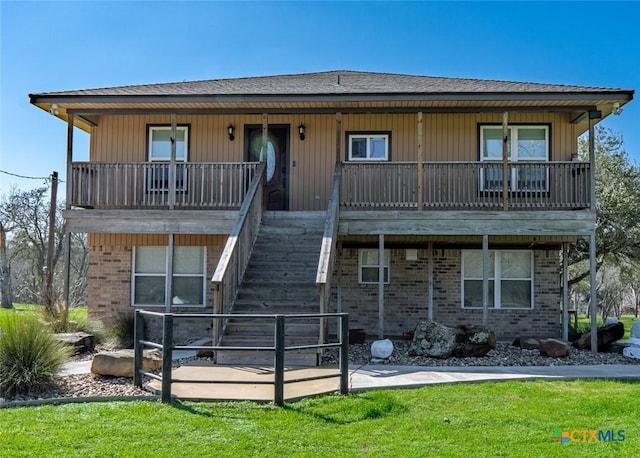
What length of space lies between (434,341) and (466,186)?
14.6 feet

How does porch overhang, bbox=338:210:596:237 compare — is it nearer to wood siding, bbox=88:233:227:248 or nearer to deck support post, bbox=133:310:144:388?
wood siding, bbox=88:233:227:248

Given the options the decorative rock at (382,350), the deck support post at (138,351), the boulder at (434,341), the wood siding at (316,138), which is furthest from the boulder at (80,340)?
the boulder at (434,341)

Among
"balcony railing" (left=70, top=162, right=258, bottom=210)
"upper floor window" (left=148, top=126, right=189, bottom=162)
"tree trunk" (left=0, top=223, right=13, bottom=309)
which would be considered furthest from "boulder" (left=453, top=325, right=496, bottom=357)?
"tree trunk" (left=0, top=223, right=13, bottom=309)

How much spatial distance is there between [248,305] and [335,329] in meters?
3.50

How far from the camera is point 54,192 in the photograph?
52.3ft

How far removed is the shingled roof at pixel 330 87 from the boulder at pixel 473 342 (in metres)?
4.63

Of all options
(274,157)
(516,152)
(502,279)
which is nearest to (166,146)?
(274,157)

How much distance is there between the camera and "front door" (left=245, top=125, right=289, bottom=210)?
13891mm

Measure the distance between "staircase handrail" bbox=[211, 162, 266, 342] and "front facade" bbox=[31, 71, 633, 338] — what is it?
36 cm

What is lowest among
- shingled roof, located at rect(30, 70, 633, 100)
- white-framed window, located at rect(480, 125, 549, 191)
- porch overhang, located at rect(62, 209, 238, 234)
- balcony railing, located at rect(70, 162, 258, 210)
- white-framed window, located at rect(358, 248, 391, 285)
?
white-framed window, located at rect(358, 248, 391, 285)

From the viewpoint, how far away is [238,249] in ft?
33.5

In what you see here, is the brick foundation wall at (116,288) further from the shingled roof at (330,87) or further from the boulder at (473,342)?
the boulder at (473,342)

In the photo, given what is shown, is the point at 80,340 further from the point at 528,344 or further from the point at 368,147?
the point at 528,344

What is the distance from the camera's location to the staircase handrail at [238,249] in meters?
9.00
